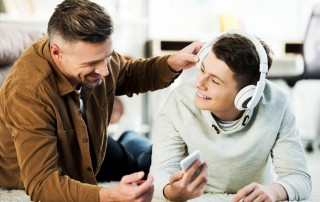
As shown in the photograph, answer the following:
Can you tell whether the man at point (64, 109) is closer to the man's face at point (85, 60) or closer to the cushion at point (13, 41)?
the man's face at point (85, 60)

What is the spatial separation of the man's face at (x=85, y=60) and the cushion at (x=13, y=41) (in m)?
0.85

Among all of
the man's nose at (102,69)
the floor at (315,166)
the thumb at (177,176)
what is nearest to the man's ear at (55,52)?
the man's nose at (102,69)

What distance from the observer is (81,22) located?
49.5 inches

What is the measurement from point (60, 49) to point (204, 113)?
1.47ft

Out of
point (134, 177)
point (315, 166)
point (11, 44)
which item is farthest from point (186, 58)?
point (315, 166)

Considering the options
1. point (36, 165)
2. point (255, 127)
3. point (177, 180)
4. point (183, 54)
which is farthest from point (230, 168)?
point (36, 165)

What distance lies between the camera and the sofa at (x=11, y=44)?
211 centimetres

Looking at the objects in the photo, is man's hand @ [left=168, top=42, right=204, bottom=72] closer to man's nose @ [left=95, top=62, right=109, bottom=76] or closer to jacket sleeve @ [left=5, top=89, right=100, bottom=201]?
man's nose @ [left=95, top=62, right=109, bottom=76]

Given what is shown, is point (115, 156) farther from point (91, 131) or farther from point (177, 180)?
point (177, 180)

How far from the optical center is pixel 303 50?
3.32 m

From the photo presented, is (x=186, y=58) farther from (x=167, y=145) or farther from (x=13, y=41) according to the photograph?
(x=13, y=41)

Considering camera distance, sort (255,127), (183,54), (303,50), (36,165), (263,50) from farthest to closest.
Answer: (303,50) < (183,54) < (255,127) < (263,50) < (36,165)

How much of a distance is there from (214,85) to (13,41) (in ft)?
3.68

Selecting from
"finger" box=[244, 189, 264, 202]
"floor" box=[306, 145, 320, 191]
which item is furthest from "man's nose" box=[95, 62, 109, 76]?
"floor" box=[306, 145, 320, 191]
